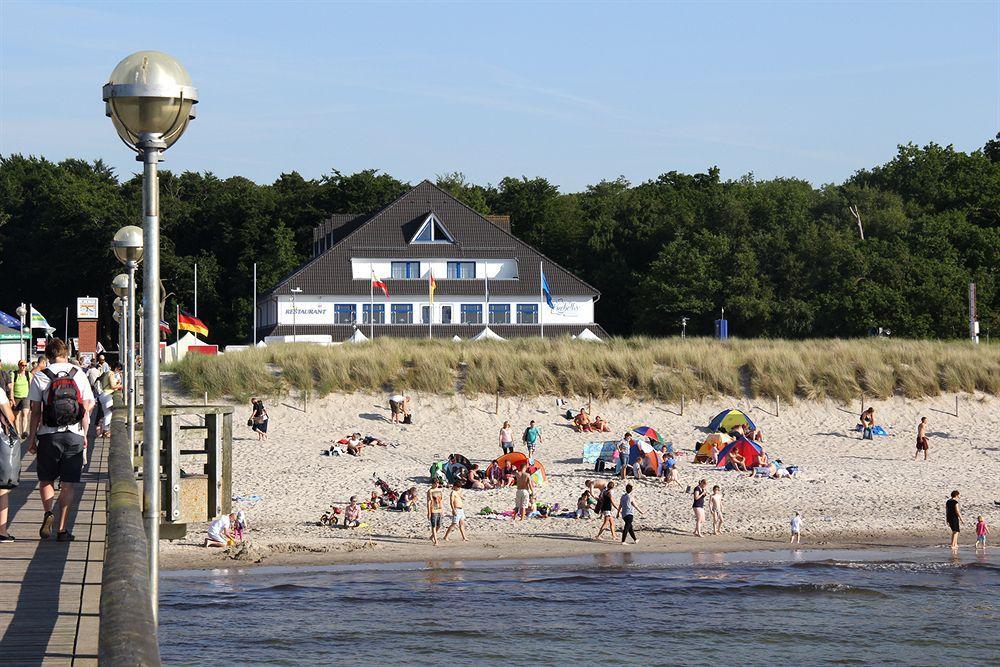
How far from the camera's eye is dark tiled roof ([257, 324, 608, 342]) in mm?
60812

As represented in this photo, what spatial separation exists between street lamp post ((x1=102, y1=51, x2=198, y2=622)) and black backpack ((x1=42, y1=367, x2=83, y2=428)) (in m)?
4.13

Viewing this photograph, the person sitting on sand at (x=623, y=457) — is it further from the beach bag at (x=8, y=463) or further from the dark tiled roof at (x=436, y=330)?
the dark tiled roof at (x=436, y=330)

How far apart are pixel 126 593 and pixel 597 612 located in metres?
16.3

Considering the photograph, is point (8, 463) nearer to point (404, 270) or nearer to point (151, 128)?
point (151, 128)

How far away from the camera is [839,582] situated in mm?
22094

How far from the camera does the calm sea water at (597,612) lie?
59.3ft

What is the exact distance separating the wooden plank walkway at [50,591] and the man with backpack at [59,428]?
0.37m

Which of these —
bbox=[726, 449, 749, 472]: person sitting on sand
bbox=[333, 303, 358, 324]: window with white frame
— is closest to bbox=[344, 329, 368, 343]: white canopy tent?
bbox=[333, 303, 358, 324]: window with white frame

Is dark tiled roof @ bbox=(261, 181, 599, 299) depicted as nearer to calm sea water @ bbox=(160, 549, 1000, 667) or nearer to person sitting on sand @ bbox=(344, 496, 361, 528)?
person sitting on sand @ bbox=(344, 496, 361, 528)

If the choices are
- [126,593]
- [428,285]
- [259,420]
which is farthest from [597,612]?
[428,285]

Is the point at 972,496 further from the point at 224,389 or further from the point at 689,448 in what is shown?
the point at 224,389

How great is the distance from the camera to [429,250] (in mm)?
64000

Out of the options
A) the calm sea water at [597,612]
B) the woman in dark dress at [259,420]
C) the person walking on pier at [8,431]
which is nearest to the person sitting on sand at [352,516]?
the calm sea water at [597,612]

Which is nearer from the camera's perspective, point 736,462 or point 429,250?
point 736,462
